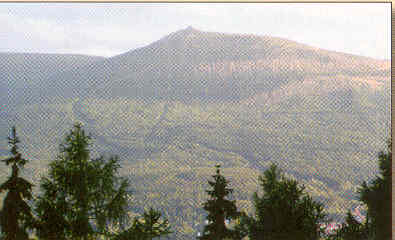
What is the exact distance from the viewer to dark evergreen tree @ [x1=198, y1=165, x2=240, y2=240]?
20.0 feet

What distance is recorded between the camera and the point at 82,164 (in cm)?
530

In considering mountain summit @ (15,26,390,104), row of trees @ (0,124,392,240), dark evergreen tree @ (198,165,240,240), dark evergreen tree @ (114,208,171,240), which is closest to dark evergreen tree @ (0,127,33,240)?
row of trees @ (0,124,392,240)

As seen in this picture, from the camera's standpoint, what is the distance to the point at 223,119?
85500mm

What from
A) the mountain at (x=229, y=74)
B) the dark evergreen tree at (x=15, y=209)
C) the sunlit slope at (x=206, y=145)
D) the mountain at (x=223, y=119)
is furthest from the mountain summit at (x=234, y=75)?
the dark evergreen tree at (x=15, y=209)

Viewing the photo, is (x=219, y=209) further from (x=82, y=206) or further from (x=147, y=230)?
(x=82, y=206)

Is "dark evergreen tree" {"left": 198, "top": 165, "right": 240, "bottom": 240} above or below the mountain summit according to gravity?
below

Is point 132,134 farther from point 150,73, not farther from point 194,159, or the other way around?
point 150,73

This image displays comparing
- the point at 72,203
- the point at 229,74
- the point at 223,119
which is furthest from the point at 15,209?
the point at 229,74

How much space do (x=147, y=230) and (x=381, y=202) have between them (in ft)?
14.7

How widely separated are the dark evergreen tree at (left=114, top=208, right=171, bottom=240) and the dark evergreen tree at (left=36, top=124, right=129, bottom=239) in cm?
45

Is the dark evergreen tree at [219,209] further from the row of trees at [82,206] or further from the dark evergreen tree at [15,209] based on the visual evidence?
the dark evergreen tree at [15,209]

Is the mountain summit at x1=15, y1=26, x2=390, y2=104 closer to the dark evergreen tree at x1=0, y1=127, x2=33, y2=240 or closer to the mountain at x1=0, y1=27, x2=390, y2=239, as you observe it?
the mountain at x1=0, y1=27, x2=390, y2=239

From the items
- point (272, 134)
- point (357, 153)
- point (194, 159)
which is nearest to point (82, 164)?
point (357, 153)

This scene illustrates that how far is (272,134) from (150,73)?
141ft
